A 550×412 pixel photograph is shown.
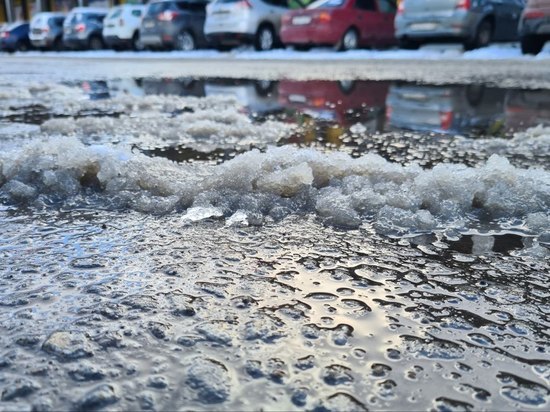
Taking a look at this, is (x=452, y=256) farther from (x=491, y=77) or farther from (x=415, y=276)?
(x=491, y=77)

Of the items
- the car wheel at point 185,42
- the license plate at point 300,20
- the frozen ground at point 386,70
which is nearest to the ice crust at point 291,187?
the frozen ground at point 386,70

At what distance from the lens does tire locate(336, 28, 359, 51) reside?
13750 millimetres

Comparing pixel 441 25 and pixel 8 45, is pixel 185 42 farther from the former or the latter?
pixel 8 45

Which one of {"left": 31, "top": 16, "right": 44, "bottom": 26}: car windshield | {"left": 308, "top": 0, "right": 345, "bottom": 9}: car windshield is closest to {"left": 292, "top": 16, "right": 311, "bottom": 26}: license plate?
{"left": 308, "top": 0, "right": 345, "bottom": 9}: car windshield

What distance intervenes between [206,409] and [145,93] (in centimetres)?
568

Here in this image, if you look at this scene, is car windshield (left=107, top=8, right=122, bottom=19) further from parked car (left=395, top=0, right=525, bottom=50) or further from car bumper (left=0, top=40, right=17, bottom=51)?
parked car (left=395, top=0, right=525, bottom=50)

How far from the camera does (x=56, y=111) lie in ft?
15.1

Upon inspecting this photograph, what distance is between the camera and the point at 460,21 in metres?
11.1

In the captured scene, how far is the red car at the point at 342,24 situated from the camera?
13.0m

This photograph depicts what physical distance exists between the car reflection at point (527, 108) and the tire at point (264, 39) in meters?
10.6

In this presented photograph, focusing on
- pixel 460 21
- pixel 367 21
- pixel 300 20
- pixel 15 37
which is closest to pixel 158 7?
pixel 300 20

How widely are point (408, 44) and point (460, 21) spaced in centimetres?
212

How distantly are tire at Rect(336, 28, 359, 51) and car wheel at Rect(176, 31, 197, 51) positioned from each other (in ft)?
17.9

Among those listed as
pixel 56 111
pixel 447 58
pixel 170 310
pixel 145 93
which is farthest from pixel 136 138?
pixel 447 58
